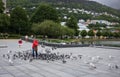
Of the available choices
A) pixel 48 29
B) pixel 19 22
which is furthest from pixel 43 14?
pixel 48 29

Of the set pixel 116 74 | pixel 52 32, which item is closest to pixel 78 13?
pixel 52 32

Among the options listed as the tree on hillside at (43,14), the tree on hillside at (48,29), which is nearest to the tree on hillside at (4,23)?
the tree on hillside at (48,29)

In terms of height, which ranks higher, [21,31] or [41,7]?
[41,7]

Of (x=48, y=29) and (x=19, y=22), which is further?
(x=19, y=22)

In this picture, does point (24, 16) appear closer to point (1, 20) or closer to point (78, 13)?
point (1, 20)

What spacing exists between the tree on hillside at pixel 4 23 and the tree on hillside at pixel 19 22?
6.15 ft

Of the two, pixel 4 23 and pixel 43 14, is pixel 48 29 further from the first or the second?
pixel 43 14

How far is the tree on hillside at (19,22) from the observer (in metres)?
64.2

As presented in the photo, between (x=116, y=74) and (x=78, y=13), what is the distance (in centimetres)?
19051

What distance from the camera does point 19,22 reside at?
64438mm

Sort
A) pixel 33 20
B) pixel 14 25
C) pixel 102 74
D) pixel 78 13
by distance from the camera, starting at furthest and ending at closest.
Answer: pixel 78 13, pixel 33 20, pixel 14 25, pixel 102 74

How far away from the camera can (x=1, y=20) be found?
192 ft

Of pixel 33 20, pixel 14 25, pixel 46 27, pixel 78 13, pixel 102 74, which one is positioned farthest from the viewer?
pixel 78 13

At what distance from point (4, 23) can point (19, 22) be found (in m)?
5.30
